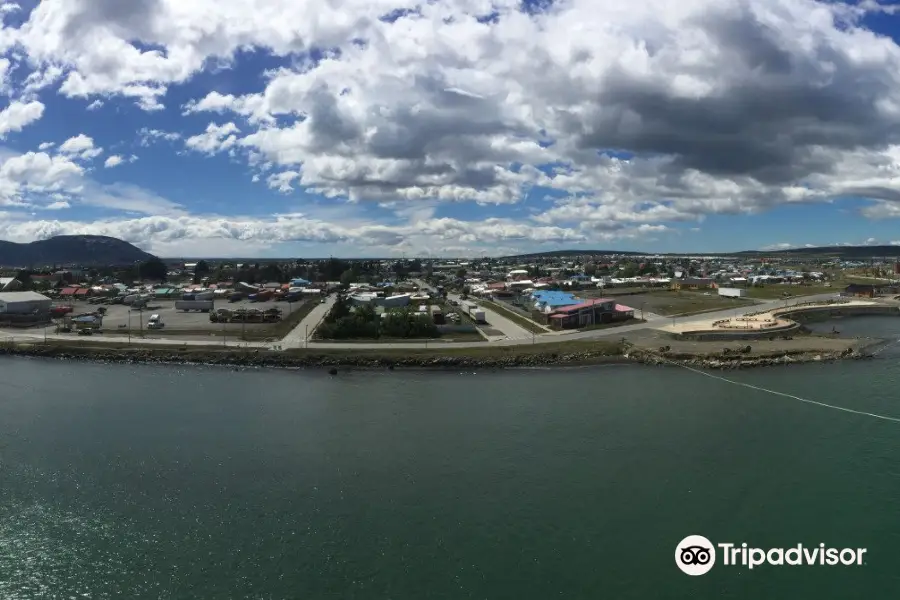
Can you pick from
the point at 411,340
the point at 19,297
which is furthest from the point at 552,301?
the point at 19,297

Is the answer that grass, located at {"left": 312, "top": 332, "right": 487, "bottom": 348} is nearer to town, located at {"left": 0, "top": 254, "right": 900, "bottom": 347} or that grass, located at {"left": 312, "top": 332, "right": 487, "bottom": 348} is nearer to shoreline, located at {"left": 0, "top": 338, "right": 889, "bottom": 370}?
town, located at {"left": 0, "top": 254, "right": 900, "bottom": 347}

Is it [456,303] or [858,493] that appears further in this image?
[456,303]

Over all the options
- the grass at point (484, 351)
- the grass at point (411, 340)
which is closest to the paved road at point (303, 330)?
the grass at point (411, 340)

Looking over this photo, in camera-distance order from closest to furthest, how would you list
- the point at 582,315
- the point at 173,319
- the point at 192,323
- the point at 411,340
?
the point at 411,340
the point at 582,315
the point at 192,323
the point at 173,319

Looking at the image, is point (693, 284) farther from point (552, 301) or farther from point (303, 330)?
point (303, 330)

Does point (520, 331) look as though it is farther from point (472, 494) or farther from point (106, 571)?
point (106, 571)

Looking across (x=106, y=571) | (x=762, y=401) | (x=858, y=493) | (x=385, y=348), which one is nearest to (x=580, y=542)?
(x=858, y=493)
